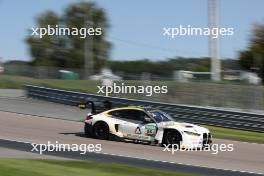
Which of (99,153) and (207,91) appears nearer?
(99,153)

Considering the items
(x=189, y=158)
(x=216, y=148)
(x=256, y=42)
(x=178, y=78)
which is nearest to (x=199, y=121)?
(x=178, y=78)

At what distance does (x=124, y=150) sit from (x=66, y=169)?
5.63 meters

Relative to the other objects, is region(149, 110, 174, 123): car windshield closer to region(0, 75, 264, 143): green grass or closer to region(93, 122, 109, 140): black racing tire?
region(93, 122, 109, 140): black racing tire

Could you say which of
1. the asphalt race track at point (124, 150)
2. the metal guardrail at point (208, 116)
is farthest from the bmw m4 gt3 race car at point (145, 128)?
the metal guardrail at point (208, 116)

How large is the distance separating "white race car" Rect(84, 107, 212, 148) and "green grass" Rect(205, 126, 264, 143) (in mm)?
4161

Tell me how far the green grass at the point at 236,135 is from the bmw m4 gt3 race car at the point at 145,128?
13.7ft

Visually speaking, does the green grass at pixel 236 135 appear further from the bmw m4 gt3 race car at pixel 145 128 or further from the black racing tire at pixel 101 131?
the black racing tire at pixel 101 131

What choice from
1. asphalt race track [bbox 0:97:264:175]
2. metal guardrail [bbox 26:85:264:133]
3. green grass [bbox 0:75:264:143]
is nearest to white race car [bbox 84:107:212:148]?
asphalt race track [bbox 0:97:264:175]

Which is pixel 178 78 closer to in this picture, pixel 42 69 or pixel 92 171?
pixel 42 69

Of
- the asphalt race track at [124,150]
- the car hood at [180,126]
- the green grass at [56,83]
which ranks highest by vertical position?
the green grass at [56,83]

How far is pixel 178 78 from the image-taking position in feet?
102

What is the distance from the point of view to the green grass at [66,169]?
32.3 ft

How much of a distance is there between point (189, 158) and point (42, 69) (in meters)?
32.4

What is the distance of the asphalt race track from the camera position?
13.6 meters
